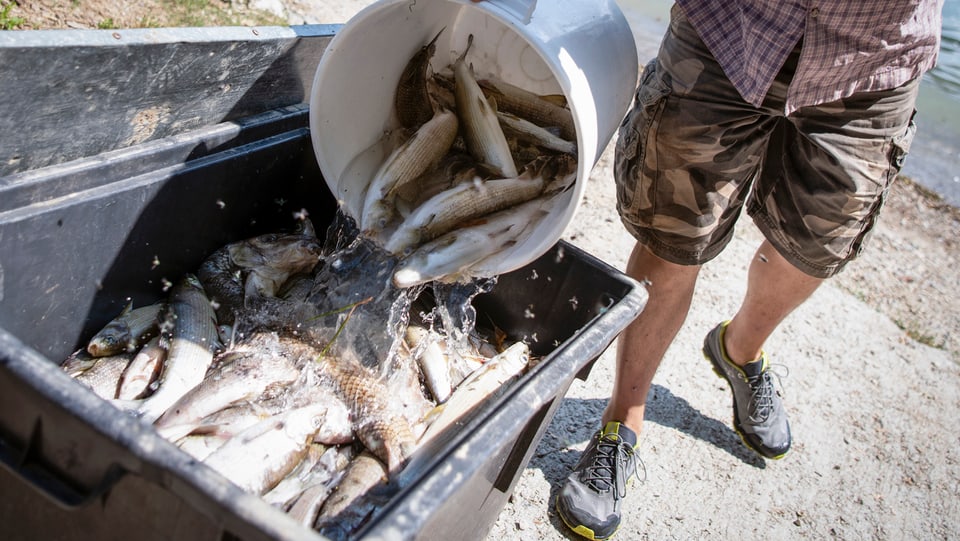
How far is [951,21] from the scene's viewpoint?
9.57 meters

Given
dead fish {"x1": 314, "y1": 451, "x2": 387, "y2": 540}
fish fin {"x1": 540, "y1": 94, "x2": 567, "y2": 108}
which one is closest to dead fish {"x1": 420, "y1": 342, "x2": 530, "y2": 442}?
dead fish {"x1": 314, "y1": 451, "x2": 387, "y2": 540}

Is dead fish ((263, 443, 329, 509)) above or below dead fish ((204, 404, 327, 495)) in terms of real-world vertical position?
below

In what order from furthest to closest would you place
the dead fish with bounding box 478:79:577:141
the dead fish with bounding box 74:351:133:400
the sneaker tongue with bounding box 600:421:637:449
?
1. the sneaker tongue with bounding box 600:421:637:449
2. the dead fish with bounding box 478:79:577:141
3. the dead fish with bounding box 74:351:133:400

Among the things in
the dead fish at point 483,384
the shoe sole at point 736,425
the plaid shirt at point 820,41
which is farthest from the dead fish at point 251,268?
the shoe sole at point 736,425

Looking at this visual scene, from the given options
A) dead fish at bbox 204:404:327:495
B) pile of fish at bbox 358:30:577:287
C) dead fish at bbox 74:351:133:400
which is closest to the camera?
dead fish at bbox 204:404:327:495

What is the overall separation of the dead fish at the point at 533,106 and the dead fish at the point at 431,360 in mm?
697

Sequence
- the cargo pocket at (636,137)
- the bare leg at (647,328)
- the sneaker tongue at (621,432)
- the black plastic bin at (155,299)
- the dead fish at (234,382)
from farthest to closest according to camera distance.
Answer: the sneaker tongue at (621,432) < the bare leg at (647,328) < the cargo pocket at (636,137) < the dead fish at (234,382) < the black plastic bin at (155,299)

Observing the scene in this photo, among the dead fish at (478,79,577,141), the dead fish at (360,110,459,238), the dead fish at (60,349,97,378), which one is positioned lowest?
the dead fish at (60,349,97,378)

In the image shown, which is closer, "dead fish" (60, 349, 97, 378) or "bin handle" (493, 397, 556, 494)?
"bin handle" (493, 397, 556, 494)

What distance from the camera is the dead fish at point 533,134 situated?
2074 mm

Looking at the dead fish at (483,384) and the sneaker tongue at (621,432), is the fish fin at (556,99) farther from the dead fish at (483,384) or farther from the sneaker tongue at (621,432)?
the sneaker tongue at (621,432)

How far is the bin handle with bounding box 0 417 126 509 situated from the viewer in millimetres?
1038

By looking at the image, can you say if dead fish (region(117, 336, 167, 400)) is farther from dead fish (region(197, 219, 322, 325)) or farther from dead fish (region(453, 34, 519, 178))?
dead fish (region(453, 34, 519, 178))

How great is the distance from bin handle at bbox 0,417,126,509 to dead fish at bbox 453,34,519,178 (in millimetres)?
1307
